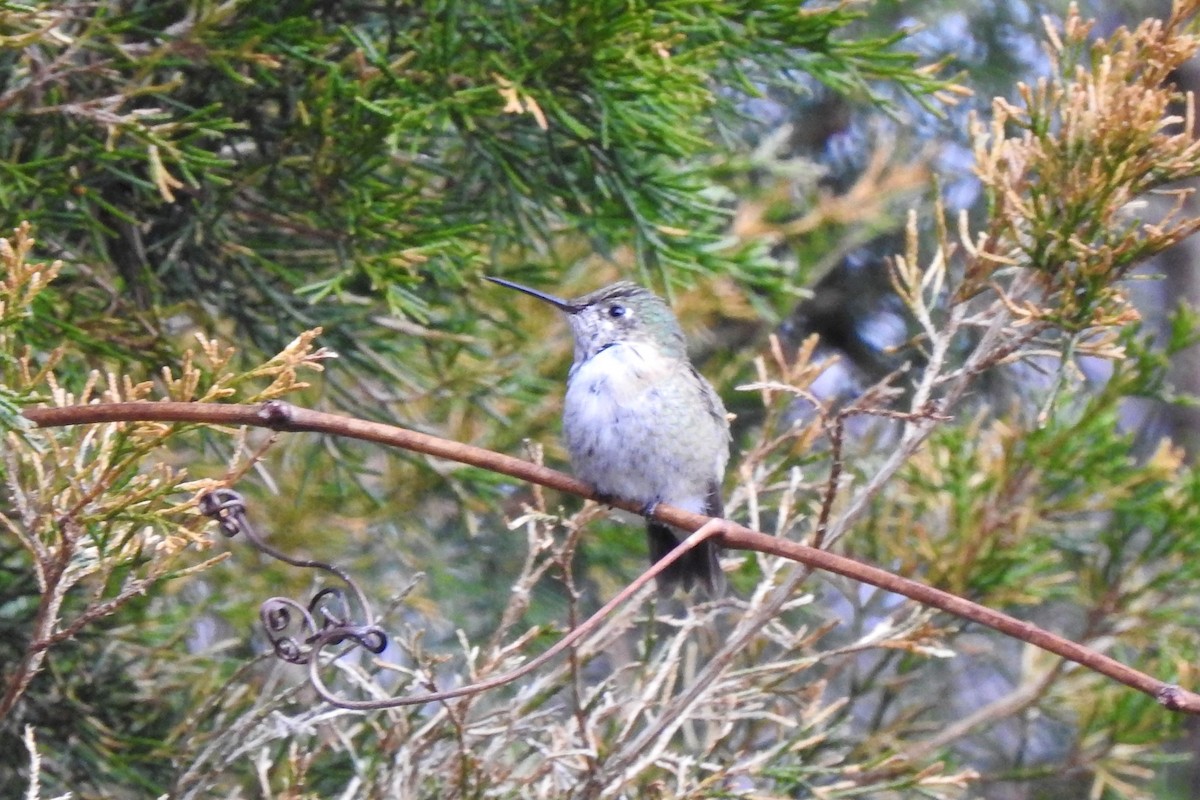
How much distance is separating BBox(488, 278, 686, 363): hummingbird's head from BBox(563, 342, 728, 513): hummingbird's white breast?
3 centimetres

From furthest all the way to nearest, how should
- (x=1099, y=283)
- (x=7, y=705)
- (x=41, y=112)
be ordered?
(x=41, y=112) → (x=1099, y=283) → (x=7, y=705)

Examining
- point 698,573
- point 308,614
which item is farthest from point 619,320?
point 308,614

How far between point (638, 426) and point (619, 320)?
0.35 meters

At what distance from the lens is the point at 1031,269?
2879 millimetres

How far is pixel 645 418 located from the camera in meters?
3.81

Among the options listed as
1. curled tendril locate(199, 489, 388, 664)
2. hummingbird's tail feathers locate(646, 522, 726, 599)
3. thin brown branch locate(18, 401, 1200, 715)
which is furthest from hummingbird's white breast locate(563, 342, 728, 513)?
thin brown branch locate(18, 401, 1200, 715)

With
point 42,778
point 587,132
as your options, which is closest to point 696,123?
point 587,132

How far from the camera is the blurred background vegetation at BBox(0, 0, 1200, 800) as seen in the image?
2830mm

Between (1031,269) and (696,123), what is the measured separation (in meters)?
1.16

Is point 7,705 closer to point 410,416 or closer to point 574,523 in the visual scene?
point 574,523

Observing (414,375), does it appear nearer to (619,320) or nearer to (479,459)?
(619,320)

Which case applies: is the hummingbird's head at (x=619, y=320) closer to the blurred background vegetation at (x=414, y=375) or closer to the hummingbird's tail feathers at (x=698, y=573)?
the blurred background vegetation at (x=414, y=375)

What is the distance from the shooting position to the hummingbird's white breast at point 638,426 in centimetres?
377

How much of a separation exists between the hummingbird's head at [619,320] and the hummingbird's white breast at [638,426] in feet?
0.11
